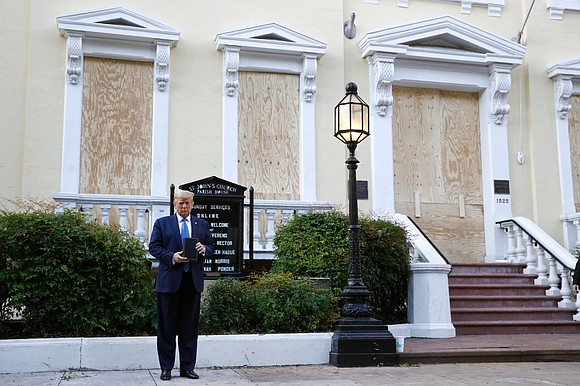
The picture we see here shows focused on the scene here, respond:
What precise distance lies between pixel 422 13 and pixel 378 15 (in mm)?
981

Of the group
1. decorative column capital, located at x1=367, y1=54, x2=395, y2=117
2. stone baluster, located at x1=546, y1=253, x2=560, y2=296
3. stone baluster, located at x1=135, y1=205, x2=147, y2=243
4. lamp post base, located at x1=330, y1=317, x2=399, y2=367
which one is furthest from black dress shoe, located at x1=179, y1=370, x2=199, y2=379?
decorative column capital, located at x1=367, y1=54, x2=395, y2=117

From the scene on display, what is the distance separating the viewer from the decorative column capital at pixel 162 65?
12734 mm

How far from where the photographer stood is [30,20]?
12.4m

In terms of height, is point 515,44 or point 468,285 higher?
point 515,44

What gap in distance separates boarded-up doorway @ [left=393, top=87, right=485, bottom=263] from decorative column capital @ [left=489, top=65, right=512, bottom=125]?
0.49 meters

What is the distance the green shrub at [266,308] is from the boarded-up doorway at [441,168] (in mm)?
5000

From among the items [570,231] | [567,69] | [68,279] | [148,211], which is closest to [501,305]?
[570,231]

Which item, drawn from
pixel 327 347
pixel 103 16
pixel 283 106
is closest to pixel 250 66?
pixel 283 106

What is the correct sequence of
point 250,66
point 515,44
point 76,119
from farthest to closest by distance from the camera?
point 515,44 < point 250,66 < point 76,119

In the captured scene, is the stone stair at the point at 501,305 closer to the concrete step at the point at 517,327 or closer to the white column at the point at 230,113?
the concrete step at the point at 517,327

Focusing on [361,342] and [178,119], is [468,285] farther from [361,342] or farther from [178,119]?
[178,119]

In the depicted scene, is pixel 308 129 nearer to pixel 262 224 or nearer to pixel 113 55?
pixel 262 224

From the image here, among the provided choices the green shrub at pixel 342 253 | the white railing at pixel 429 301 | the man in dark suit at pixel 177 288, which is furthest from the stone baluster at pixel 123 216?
the white railing at pixel 429 301

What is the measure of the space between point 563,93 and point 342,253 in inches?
272
